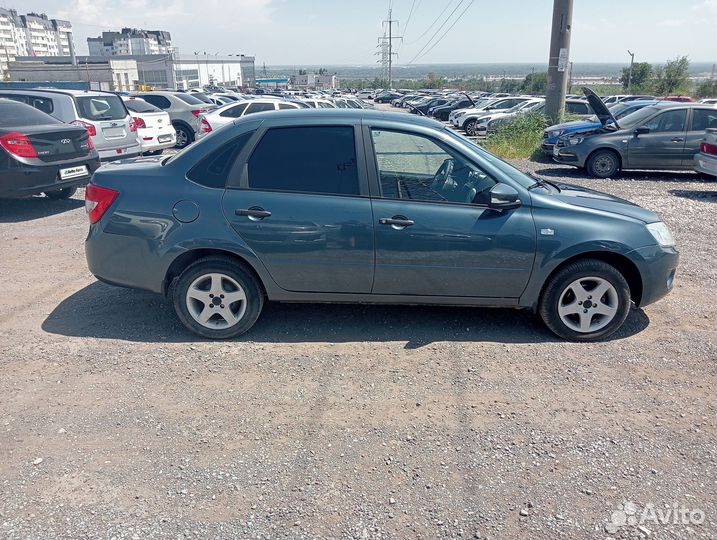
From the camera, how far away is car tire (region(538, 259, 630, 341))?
4.39 metres

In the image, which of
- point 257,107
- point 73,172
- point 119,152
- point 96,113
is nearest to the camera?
point 73,172

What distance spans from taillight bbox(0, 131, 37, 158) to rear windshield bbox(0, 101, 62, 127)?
42cm

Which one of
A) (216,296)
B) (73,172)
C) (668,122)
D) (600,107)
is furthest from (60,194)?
(668,122)

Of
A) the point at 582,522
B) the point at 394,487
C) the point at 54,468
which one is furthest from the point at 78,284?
the point at 582,522

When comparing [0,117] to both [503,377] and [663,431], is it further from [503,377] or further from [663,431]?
[663,431]

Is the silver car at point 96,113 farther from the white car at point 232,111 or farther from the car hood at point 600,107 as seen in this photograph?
the car hood at point 600,107

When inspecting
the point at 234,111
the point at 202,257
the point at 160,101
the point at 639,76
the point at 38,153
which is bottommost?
the point at 202,257

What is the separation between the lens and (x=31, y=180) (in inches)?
324

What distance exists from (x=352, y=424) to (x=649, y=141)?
1163 centimetres

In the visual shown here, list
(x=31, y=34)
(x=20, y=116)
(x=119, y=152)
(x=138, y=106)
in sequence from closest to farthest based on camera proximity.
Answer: (x=20, y=116)
(x=119, y=152)
(x=138, y=106)
(x=31, y=34)

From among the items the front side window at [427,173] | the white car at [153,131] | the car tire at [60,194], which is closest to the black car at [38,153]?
the car tire at [60,194]

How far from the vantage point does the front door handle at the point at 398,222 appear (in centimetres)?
425

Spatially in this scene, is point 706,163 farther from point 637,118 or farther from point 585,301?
point 585,301

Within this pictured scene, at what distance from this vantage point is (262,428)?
3.42 meters
